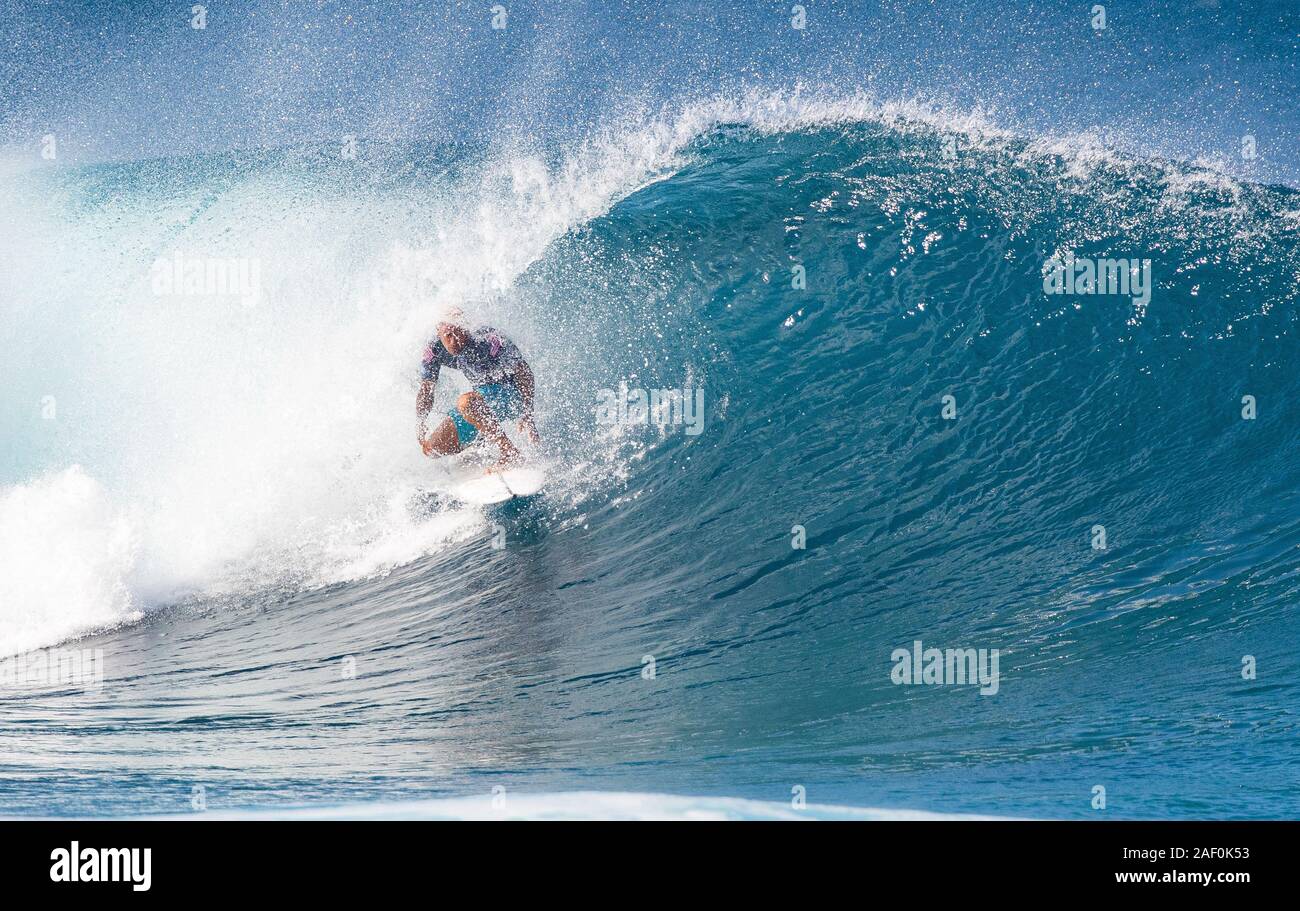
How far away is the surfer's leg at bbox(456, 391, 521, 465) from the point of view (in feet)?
20.7

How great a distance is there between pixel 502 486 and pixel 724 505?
1.53 m

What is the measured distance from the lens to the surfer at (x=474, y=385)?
20.8 feet

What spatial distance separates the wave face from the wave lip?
0.66ft

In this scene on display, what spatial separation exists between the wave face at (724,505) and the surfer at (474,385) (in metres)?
0.43

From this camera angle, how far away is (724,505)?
599 centimetres

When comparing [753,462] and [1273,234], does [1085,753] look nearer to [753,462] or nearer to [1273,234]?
[753,462]

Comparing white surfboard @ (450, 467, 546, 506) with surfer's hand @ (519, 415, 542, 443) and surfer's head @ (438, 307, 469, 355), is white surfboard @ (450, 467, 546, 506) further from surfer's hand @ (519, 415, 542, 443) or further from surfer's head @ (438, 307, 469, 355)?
surfer's head @ (438, 307, 469, 355)

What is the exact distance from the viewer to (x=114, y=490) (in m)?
7.80

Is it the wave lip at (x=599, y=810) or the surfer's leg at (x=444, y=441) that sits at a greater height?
the surfer's leg at (x=444, y=441)

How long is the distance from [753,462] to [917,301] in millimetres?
2146

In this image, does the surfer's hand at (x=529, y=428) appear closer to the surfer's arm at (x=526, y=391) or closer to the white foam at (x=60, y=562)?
the surfer's arm at (x=526, y=391)

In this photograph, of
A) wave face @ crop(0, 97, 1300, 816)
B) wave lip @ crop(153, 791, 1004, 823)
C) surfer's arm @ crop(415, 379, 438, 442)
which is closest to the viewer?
wave lip @ crop(153, 791, 1004, 823)

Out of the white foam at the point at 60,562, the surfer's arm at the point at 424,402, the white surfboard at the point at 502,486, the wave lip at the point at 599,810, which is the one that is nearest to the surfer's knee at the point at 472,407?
the surfer's arm at the point at 424,402

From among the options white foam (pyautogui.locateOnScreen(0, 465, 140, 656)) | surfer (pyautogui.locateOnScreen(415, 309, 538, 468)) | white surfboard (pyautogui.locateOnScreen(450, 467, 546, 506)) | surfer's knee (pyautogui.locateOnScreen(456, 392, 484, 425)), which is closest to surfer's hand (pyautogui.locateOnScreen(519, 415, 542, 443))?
surfer (pyautogui.locateOnScreen(415, 309, 538, 468))
